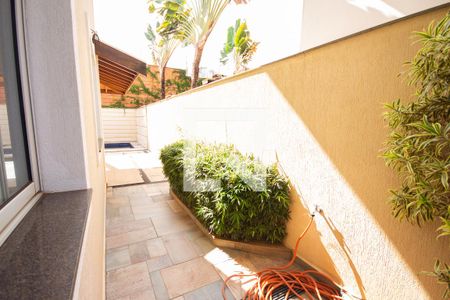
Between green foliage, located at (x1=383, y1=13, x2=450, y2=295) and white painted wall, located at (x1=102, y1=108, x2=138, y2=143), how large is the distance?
13079 mm

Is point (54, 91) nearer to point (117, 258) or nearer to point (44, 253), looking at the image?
point (44, 253)

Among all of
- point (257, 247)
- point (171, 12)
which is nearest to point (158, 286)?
point (257, 247)

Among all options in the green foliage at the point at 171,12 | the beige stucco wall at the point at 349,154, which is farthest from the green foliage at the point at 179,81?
the beige stucco wall at the point at 349,154

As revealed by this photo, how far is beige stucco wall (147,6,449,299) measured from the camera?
1.43 m

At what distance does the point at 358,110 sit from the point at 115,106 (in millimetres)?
14418

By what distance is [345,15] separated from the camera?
295 centimetres

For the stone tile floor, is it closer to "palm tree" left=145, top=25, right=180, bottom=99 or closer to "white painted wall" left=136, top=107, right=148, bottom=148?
"white painted wall" left=136, top=107, right=148, bottom=148

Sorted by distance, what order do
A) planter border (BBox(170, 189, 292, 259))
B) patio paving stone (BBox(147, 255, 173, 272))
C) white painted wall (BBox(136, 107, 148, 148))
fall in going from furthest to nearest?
1. white painted wall (BBox(136, 107, 148, 148))
2. planter border (BBox(170, 189, 292, 259))
3. patio paving stone (BBox(147, 255, 173, 272))

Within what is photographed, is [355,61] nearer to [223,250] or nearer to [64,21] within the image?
[64,21]

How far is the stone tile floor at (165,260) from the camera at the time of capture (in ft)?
6.41

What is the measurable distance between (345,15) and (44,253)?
155 inches

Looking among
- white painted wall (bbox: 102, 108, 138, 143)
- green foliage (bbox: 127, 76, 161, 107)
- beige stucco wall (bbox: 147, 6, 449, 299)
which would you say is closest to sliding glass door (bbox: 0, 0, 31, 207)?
beige stucco wall (bbox: 147, 6, 449, 299)

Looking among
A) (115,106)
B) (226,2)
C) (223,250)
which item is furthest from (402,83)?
(115,106)

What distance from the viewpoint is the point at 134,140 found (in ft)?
42.3
